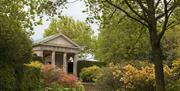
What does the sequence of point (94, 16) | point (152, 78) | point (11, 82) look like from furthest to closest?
1. point (152, 78)
2. point (11, 82)
3. point (94, 16)

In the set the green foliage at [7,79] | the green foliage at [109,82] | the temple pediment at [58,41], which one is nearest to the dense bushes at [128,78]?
the green foliage at [109,82]

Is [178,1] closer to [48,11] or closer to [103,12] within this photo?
[103,12]

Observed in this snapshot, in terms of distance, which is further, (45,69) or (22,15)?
(45,69)

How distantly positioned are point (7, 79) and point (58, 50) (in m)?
25.0

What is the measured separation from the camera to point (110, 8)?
17.2 meters

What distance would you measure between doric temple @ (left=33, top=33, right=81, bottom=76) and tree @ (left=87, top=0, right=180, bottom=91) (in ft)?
95.5

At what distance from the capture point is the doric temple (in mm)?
46094

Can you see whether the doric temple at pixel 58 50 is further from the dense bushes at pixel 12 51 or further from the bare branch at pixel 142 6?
the bare branch at pixel 142 6

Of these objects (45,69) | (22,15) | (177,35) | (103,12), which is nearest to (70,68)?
(177,35)

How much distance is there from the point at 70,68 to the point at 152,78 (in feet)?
82.3

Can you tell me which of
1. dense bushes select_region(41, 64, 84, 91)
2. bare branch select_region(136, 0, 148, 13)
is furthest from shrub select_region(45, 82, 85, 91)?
bare branch select_region(136, 0, 148, 13)

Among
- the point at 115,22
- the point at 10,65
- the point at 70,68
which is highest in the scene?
the point at 115,22

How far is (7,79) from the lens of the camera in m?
22.6

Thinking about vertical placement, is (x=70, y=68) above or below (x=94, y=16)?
below
